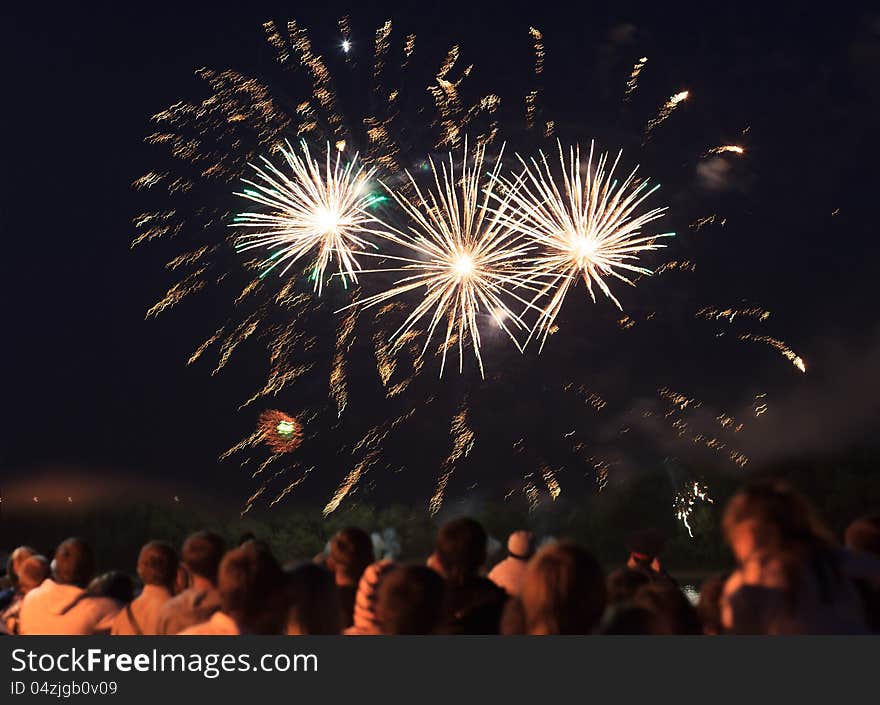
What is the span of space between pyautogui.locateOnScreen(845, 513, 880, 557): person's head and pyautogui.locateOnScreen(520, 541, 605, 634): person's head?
1.99m

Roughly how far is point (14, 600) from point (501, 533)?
73509 mm

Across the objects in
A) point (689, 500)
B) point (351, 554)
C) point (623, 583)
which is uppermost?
point (689, 500)

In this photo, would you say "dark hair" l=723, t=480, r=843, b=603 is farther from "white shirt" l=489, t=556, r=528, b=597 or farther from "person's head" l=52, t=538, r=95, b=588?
"person's head" l=52, t=538, r=95, b=588

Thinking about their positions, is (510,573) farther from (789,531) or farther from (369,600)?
(789,531)

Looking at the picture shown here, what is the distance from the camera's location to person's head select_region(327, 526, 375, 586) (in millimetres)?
7062

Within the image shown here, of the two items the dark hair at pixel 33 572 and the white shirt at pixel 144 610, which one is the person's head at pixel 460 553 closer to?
the white shirt at pixel 144 610

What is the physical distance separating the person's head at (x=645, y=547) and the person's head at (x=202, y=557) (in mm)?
3363

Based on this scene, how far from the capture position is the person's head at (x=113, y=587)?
7613 mm

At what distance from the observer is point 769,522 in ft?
15.1

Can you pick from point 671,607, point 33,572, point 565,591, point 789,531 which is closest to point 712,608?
point 671,607

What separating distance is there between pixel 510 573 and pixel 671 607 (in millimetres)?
2230

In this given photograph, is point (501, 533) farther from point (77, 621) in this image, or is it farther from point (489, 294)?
point (77, 621)

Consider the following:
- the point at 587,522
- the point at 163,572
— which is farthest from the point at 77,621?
the point at 587,522

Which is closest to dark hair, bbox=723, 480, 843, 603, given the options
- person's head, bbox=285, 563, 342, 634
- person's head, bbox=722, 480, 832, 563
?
person's head, bbox=722, 480, 832, 563
